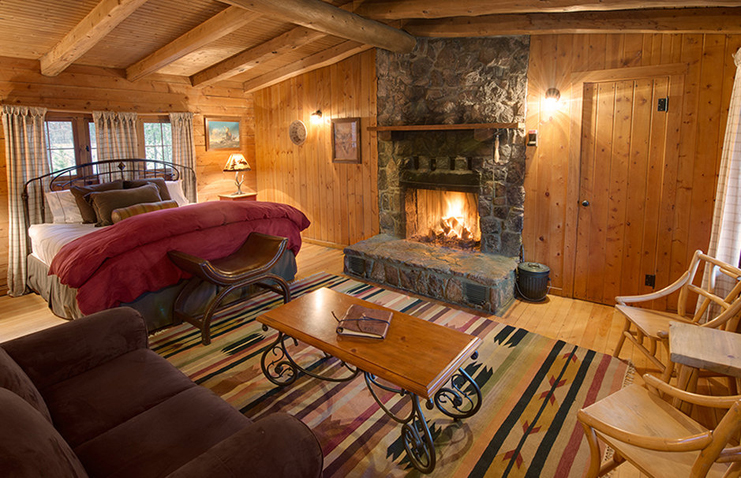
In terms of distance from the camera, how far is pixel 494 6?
3418mm

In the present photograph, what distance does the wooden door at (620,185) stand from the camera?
354cm

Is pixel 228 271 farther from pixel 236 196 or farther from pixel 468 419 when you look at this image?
pixel 236 196

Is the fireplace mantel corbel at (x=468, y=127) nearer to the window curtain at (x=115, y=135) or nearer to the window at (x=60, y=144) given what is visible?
the window curtain at (x=115, y=135)

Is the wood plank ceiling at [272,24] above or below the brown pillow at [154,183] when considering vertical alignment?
above

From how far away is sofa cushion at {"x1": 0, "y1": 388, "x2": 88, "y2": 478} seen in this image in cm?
99

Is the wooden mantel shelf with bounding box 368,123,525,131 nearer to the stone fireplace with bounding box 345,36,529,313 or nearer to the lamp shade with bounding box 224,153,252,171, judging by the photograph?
the stone fireplace with bounding box 345,36,529,313

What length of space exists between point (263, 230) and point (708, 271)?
11.4 feet

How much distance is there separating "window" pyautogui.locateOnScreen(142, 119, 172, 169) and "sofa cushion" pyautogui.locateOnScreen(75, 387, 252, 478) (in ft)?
15.4

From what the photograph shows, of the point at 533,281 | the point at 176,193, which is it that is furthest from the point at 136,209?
the point at 533,281

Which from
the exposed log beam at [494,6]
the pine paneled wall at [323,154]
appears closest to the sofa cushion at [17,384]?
the exposed log beam at [494,6]

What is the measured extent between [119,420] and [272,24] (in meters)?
3.97

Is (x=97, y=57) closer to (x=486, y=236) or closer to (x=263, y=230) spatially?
(x=263, y=230)

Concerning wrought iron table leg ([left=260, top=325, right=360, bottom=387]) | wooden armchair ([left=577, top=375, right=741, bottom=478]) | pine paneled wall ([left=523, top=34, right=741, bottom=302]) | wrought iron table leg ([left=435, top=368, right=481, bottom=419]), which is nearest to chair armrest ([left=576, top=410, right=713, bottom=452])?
wooden armchair ([left=577, top=375, right=741, bottom=478])

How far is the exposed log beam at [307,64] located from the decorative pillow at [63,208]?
9.64ft
